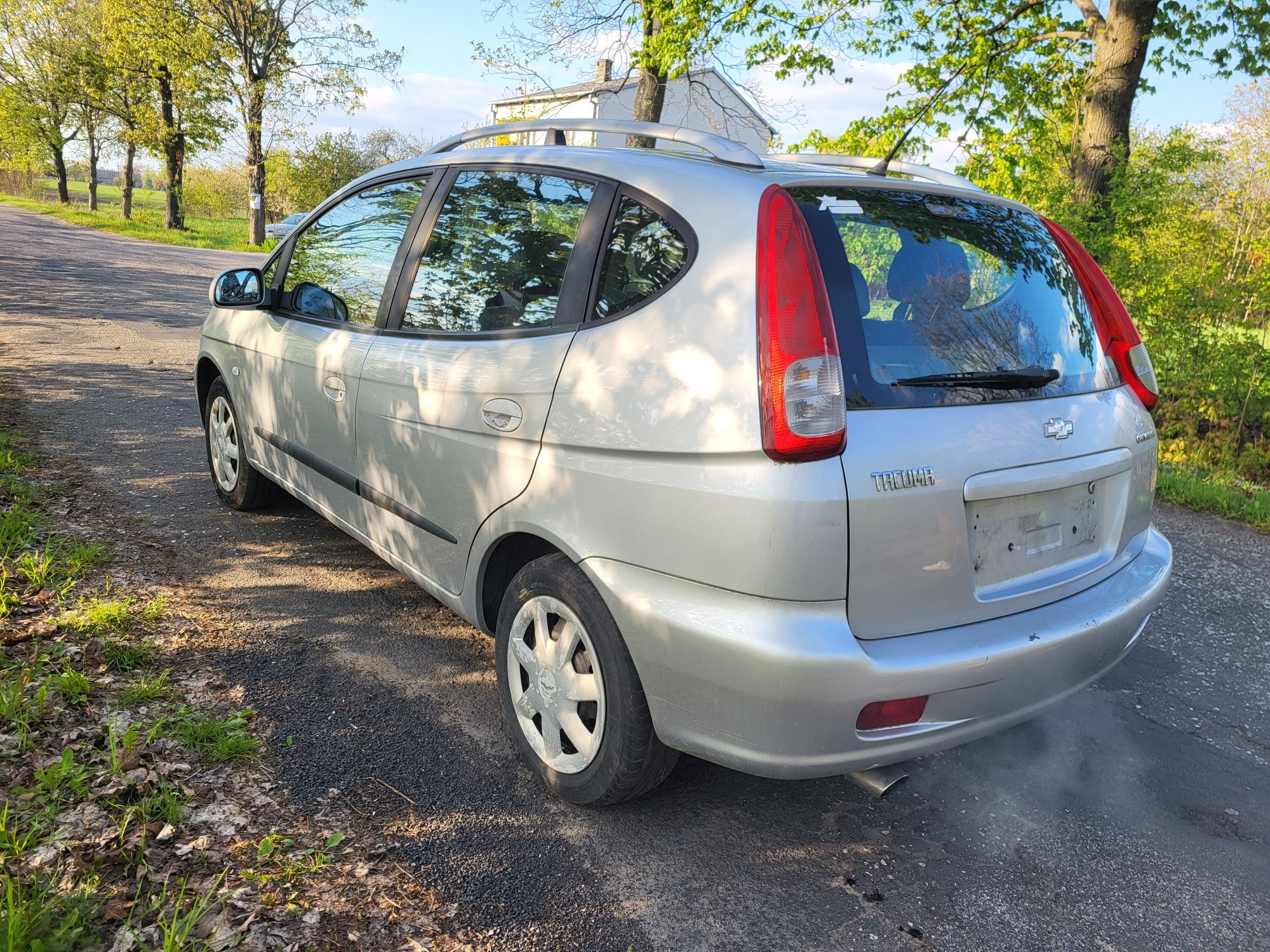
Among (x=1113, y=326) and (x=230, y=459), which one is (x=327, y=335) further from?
(x=1113, y=326)

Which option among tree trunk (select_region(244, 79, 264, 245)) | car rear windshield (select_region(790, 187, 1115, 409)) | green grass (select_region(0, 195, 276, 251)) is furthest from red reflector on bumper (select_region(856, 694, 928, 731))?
tree trunk (select_region(244, 79, 264, 245))

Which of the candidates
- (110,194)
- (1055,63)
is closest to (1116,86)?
(1055,63)

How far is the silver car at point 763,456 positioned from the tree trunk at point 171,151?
35577mm

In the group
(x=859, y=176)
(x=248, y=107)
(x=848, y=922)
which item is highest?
(x=248, y=107)

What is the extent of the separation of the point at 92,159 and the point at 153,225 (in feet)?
49.4

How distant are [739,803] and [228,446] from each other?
11.9ft

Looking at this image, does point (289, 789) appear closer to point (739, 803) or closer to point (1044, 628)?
point (739, 803)

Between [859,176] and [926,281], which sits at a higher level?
[859,176]

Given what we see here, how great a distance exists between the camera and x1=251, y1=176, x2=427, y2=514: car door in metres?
3.59

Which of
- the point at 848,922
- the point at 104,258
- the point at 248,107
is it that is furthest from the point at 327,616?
the point at 248,107

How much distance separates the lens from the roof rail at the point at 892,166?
9.69 feet

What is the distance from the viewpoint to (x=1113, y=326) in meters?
3.01

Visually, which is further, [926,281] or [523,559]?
[523,559]

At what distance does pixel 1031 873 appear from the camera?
2533 mm
